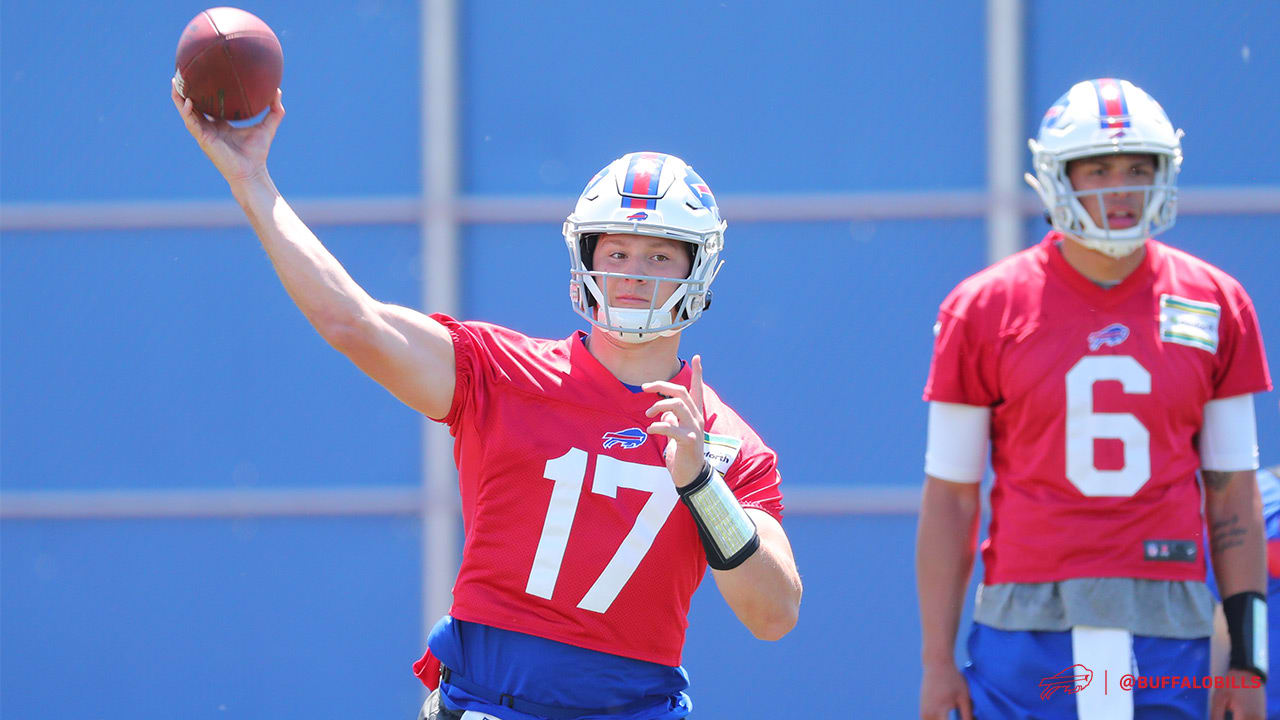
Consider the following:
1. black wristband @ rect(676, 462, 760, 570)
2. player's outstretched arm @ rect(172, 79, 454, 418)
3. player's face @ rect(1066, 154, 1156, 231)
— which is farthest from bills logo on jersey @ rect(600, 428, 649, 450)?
player's face @ rect(1066, 154, 1156, 231)

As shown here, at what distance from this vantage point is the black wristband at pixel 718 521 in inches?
92.6

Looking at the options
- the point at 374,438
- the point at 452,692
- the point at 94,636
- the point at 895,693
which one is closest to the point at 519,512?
the point at 452,692

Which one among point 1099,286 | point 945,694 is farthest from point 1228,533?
point 945,694

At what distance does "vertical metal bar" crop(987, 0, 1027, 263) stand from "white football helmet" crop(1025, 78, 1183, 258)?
1705 mm

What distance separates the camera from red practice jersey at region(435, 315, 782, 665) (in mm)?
2535

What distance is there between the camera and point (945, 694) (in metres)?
2.76

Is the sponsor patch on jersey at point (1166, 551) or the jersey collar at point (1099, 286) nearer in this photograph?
the sponsor patch on jersey at point (1166, 551)

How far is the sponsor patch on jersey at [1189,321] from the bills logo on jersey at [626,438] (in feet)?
3.93

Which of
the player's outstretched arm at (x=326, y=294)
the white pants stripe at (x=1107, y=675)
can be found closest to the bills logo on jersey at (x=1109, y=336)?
the white pants stripe at (x=1107, y=675)

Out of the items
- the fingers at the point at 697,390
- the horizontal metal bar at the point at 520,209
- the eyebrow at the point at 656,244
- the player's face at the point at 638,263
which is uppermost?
the horizontal metal bar at the point at 520,209

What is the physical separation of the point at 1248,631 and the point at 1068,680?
0.43m

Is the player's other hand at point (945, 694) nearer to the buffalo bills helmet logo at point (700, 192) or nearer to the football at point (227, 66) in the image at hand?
the buffalo bills helmet logo at point (700, 192)

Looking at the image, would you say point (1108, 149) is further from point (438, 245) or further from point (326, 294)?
point (438, 245)

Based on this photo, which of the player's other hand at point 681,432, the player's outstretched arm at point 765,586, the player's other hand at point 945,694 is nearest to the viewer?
the player's other hand at point 681,432
